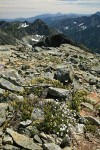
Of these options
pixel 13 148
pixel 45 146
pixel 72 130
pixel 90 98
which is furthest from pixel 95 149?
pixel 90 98

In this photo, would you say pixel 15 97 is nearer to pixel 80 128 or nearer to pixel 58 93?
pixel 58 93

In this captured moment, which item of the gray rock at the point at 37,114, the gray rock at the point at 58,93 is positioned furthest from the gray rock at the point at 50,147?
the gray rock at the point at 58,93

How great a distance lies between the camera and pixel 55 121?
1395 cm

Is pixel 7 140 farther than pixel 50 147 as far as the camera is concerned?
Yes

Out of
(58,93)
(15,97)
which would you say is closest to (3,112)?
(15,97)

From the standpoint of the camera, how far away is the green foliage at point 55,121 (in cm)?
1350

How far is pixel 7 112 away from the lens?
1459cm

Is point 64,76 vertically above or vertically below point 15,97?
below

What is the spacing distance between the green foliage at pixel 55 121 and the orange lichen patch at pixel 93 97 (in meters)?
3.93

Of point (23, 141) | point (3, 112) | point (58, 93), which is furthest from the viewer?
point (58, 93)

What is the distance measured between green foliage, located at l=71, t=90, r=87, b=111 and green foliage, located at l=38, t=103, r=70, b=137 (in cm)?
116

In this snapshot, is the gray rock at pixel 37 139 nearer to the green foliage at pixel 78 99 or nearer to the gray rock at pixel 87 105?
the green foliage at pixel 78 99

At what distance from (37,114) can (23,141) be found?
2.56 m

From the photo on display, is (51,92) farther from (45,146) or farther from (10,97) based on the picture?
(45,146)
